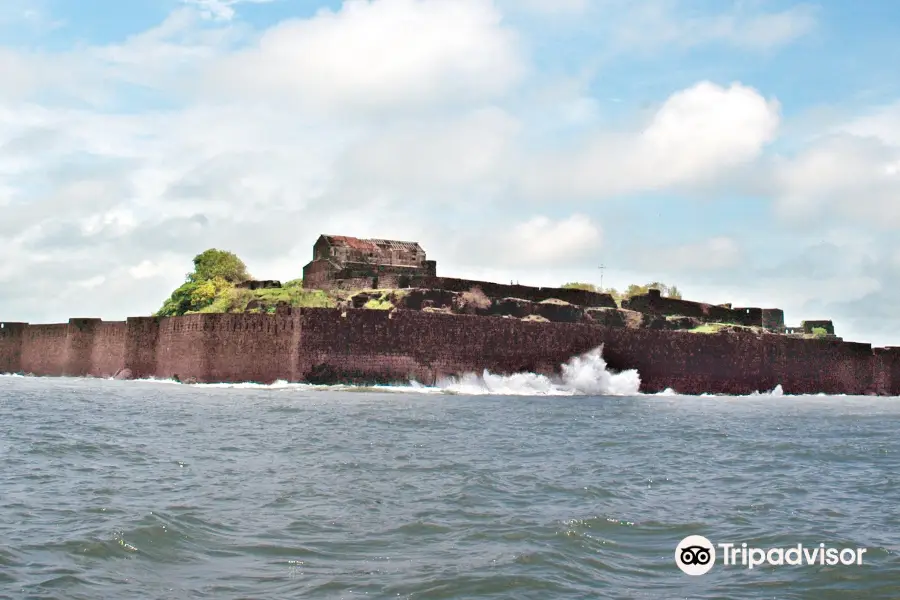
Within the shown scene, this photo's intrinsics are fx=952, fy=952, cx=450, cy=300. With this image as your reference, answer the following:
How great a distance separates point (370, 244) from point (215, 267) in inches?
383

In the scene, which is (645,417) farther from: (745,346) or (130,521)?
(745,346)

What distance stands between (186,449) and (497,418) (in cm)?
814

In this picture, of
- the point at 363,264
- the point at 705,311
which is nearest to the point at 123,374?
the point at 363,264

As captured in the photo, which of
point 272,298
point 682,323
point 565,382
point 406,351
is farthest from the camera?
point 682,323

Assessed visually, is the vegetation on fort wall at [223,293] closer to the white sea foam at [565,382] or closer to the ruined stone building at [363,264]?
the ruined stone building at [363,264]

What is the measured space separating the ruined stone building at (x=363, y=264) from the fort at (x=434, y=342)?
2.1 inches

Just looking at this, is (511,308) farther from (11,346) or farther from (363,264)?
(11,346)

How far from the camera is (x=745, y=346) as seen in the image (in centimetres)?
4159

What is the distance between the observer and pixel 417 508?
8992 mm

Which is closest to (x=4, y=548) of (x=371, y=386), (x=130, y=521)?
(x=130, y=521)

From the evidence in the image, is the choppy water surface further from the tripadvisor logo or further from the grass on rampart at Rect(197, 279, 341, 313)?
the grass on rampart at Rect(197, 279, 341, 313)

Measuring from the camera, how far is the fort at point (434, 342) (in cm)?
3073

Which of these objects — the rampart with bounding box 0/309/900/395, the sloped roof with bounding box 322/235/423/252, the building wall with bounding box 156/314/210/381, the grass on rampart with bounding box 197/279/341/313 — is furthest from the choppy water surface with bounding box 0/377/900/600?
the sloped roof with bounding box 322/235/423/252

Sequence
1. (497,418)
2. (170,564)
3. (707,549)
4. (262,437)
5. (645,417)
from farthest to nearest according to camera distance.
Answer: (645,417) < (497,418) < (262,437) < (707,549) < (170,564)
